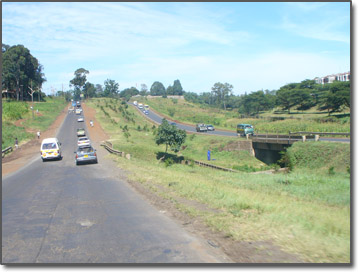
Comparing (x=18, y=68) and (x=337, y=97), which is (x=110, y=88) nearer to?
(x=18, y=68)

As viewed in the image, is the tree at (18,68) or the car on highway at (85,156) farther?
the tree at (18,68)

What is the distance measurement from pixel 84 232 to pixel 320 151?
89.1 ft

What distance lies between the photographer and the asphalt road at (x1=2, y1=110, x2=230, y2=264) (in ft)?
23.0

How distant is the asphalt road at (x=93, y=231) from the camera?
7008 mm

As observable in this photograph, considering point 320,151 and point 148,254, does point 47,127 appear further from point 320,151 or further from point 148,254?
point 148,254

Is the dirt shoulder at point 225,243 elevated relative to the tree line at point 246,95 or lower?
lower

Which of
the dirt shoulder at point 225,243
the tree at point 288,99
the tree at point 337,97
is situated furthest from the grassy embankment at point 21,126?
the tree at point 288,99

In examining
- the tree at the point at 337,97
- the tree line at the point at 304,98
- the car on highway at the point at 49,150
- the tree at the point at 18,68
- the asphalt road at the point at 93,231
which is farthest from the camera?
the tree at the point at 18,68

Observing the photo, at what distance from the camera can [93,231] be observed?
8875 millimetres

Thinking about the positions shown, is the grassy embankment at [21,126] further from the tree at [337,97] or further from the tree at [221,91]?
the tree at [221,91]

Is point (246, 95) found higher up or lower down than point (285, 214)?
higher up

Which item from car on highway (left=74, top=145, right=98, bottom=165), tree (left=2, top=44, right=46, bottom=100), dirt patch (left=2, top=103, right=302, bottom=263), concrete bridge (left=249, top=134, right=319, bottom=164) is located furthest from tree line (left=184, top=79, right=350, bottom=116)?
tree (left=2, top=44, right=46, bottom=100)

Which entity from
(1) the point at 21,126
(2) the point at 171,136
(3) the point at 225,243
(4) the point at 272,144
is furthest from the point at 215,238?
(1) the point at 21,126

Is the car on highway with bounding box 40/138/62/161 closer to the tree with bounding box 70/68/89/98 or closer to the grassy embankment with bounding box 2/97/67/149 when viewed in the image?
Result: the grassy embankment with bounding box 2/97/67/149
